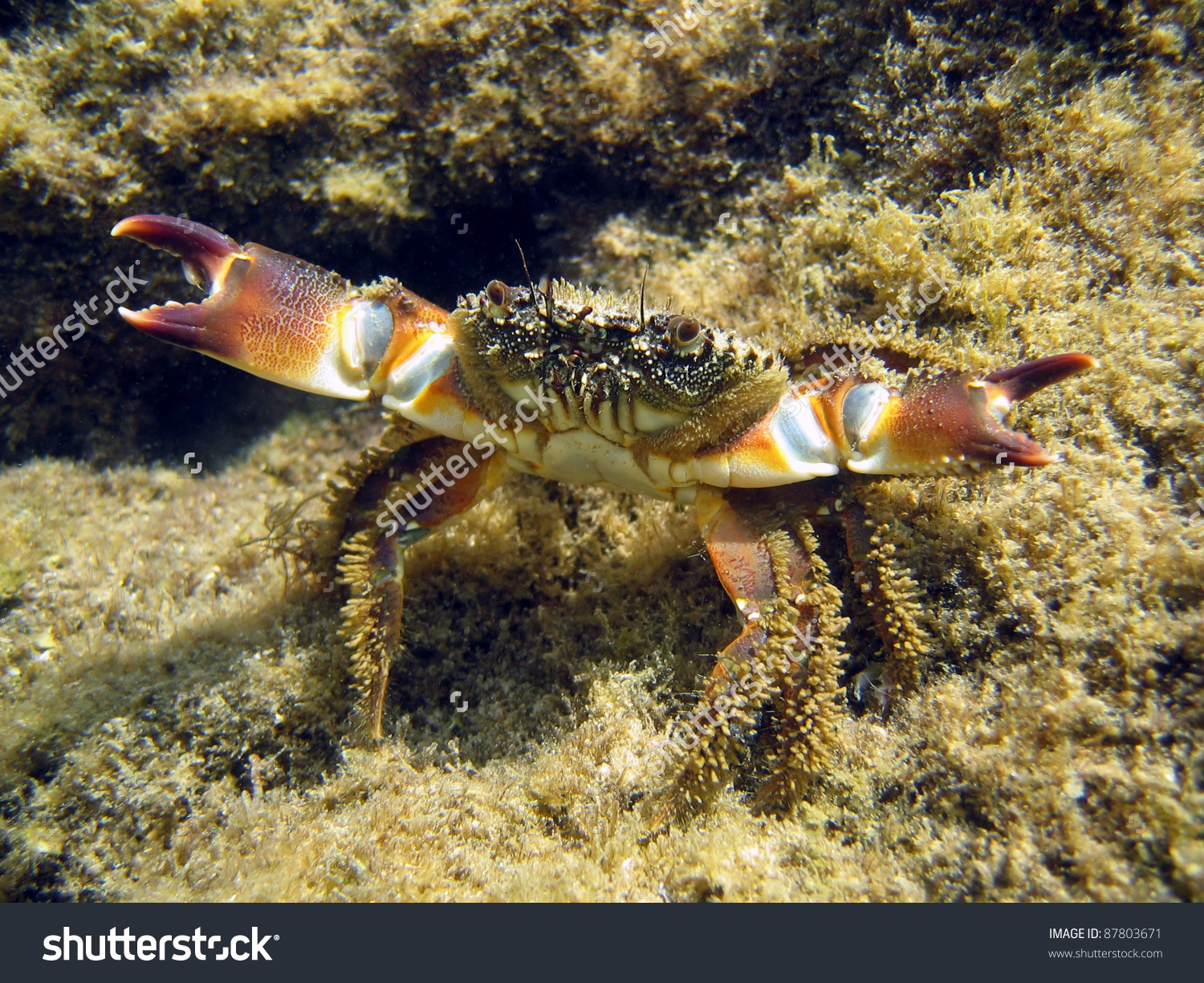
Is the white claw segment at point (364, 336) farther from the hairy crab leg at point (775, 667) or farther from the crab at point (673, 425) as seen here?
the hairy crab leg at point (775, 667)

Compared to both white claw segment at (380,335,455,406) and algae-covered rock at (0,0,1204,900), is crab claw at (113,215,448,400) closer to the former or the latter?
white claw segment at (380,335,455,406)

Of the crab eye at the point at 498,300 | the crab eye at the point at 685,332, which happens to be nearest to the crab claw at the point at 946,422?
Answer: the crab eye at the point at 685,332
